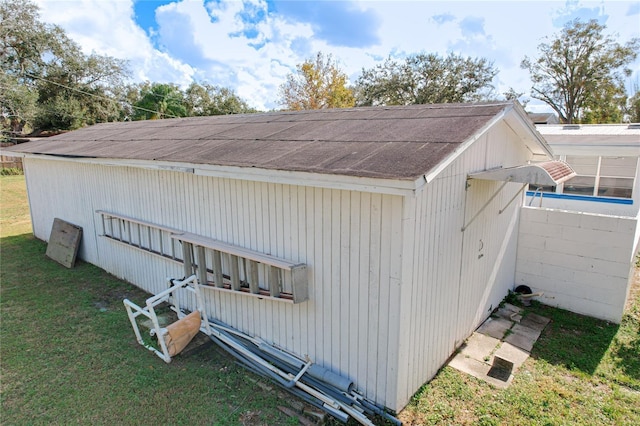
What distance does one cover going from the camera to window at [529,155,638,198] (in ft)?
30.1

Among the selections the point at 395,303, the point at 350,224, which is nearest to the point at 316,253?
the point at 350,224

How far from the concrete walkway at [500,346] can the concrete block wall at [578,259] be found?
727mm

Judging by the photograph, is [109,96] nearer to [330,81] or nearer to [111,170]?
[330,81]

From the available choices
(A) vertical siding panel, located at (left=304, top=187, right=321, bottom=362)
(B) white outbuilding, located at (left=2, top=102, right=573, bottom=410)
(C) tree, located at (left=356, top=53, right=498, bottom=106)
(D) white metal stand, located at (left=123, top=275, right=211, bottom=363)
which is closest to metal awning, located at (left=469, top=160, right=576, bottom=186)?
(B) white outbuilding, located at (left=2, top=102, right=573, bottom=410)

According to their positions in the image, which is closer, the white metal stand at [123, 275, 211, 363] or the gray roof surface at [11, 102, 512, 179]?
the gray roof surface at [11, 102, 512, 179]

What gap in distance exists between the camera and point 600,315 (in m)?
5.51

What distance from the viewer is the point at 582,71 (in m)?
26.5

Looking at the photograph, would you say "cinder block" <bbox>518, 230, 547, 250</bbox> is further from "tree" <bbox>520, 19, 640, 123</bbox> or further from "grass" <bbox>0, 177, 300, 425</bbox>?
"tree" <bbox>520, 19, 640, 123</bbox>

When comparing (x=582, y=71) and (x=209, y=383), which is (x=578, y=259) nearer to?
(x=209, y=383)

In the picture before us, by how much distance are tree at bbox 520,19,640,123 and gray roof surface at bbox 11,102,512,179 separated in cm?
2931

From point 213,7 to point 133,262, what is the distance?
23.5 ft

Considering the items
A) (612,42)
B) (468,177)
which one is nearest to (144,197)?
(468,177)

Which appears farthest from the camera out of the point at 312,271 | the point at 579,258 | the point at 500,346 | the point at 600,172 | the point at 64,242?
the point at 600,172

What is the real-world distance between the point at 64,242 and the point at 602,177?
13133 millimetres
